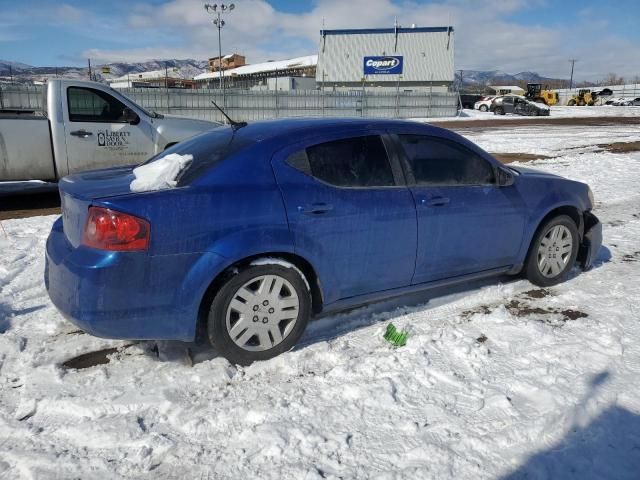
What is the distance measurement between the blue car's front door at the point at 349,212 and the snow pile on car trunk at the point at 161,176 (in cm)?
63

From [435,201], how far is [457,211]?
0.23m

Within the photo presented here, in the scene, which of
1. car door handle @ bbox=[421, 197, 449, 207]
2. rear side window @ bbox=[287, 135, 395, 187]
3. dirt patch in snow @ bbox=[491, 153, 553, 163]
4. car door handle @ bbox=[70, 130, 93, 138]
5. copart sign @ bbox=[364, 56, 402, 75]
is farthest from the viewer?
copart sign @ bbox=[364, 56, 402, 75]

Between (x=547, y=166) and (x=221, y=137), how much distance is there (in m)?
9.84

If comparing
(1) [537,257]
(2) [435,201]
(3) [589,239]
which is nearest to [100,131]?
(2) [435,201]

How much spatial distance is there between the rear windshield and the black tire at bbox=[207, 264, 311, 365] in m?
0.69

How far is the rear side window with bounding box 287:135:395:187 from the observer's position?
3342mm

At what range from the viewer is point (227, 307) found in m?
3.06

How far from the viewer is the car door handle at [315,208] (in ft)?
10.5

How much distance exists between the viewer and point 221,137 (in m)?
3.71

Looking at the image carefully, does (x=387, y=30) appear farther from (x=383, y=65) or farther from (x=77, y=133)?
(x=77, y=133)

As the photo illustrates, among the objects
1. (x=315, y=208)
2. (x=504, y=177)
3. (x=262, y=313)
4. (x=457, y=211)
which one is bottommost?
(x=262, y=313)

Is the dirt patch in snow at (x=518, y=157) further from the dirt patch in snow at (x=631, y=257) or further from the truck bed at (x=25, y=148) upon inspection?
the truck bed at (x=25, y=148)

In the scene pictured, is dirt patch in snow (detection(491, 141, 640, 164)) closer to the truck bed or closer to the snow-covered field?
the snow-covered field

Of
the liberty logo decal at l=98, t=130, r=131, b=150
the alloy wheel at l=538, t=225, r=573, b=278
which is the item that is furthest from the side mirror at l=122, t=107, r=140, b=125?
the alloy wheel at l=538, t=225, r=573, b=278
